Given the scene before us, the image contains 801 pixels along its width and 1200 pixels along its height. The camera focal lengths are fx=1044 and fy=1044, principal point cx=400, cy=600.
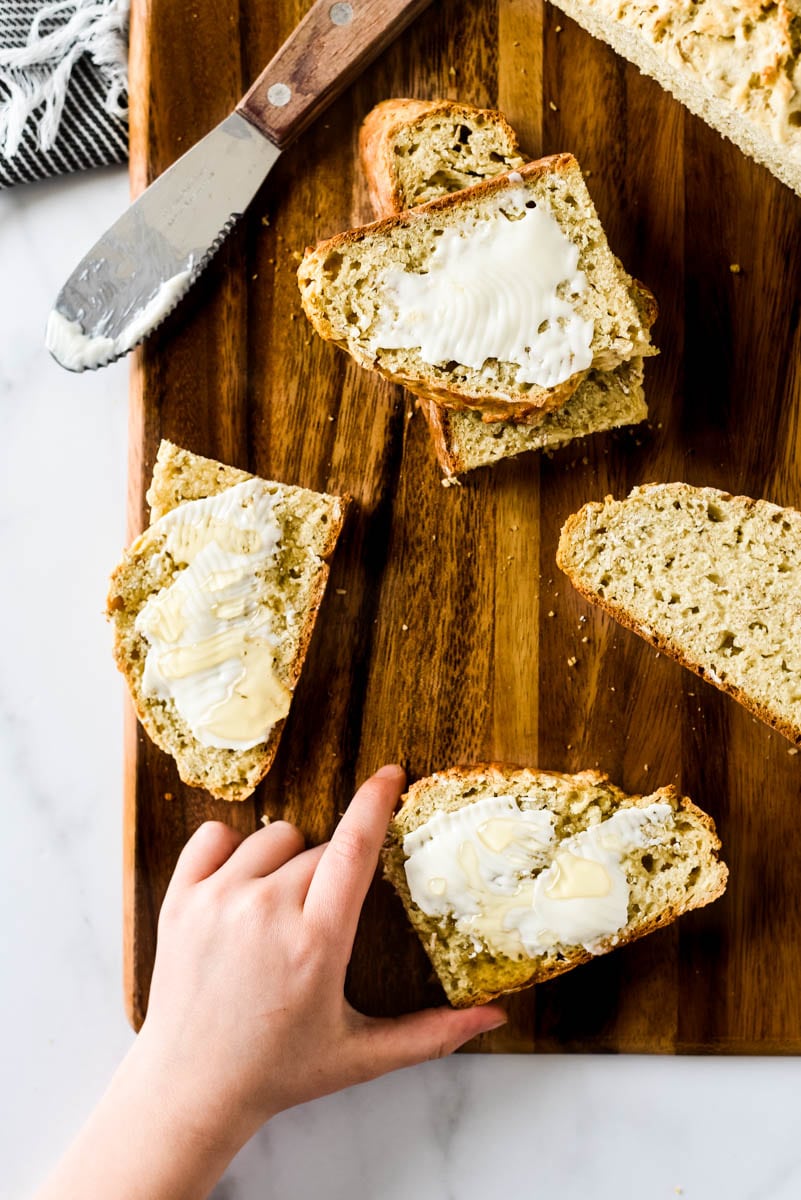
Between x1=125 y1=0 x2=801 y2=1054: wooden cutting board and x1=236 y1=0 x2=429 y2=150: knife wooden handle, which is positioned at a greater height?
x1=236 y1=0 x2=429 y2=150: knife wooden handle

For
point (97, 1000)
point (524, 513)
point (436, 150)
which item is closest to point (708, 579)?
point (524, 513)

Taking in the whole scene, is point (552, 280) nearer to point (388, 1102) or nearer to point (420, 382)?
point (420, 382)

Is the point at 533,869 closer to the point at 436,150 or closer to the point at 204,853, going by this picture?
the point at 204,853

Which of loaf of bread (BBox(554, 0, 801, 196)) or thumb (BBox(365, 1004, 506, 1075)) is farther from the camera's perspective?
thumb (BBox(365, 1004, 506, 1075))

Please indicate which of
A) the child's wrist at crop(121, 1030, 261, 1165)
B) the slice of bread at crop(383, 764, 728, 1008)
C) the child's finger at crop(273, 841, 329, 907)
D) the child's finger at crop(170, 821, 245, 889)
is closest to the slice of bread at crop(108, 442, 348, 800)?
the child's finger at crop(170, 821, 245, 889)

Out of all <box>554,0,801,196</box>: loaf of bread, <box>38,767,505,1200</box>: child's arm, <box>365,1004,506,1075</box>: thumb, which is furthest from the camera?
<box>365,1004,506,1075</box>: thumb

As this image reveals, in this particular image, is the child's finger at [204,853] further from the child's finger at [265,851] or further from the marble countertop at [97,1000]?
the marble countertop at [97,1000]

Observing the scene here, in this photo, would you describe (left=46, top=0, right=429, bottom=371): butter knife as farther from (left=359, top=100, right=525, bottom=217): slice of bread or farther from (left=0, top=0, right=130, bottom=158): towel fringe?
(left=0, top=0, right=130, bottom=158): towel fringe
